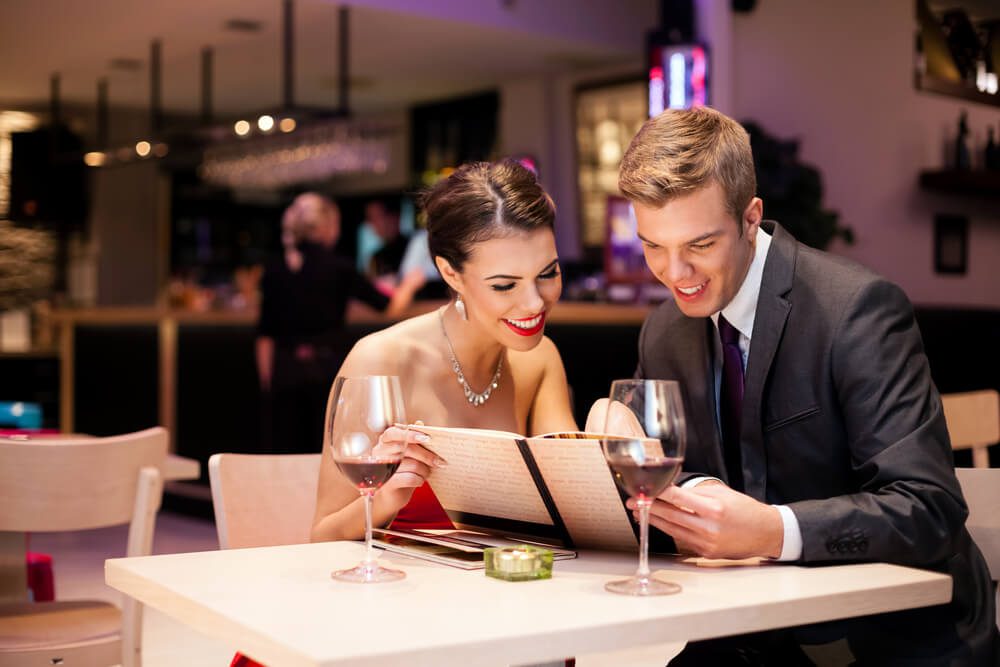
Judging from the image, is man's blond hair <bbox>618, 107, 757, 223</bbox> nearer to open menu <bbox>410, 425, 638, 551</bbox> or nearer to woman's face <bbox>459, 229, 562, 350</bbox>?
woman's face <bbox>459, 229, 562, 350</bbox>

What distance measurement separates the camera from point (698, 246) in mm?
1815

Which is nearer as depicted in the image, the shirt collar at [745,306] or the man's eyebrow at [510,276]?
the shirt collar at [745,306]

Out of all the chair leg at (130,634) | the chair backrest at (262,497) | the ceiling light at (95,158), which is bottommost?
the chair leg at (130,634)

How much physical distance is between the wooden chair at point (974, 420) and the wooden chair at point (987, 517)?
0.96 m

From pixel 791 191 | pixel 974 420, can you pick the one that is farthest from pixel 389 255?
pixel 974 420

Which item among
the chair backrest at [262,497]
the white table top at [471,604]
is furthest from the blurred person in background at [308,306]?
the white table top at [471,604]

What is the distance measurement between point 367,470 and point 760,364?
2.08 ft

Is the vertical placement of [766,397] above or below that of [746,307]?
below

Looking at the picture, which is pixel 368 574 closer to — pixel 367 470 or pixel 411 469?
pixel 367 470

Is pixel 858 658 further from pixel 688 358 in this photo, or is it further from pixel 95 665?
pixel 95 665

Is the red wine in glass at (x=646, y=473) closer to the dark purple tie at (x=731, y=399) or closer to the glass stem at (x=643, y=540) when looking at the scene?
the glass stem at (x=643, y=540)

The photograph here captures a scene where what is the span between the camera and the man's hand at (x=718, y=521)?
1.55 m

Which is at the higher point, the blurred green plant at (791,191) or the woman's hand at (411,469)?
the blurred green plant at (791,191)

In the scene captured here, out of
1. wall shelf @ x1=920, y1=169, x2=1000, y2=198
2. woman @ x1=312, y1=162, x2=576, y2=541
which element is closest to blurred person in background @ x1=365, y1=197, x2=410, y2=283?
wall shelf @ x1=920, y1=169, x2=1000, y2=198
